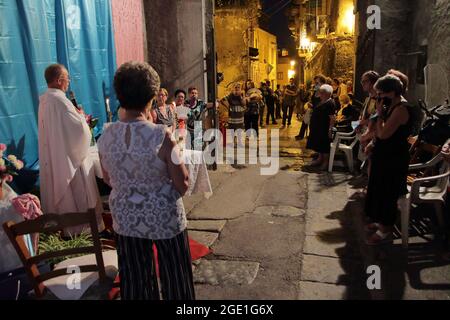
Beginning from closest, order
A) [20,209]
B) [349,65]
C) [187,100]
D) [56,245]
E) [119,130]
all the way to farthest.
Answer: [119,130] < [20,209] < [56,245] < [187,100] < [349,65]

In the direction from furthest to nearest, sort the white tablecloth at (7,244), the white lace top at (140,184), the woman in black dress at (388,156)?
the woman in black dress at (388,156) → the white tablecloth at (7,244) → the white lace top at (140,184)

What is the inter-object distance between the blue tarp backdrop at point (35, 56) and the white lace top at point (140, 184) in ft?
8.37

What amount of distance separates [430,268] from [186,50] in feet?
24.6

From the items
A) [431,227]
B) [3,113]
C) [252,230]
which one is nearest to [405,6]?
[431,227]

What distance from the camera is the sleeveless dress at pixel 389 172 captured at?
4.29 metres

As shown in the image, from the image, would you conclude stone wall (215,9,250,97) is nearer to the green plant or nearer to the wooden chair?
the green plant

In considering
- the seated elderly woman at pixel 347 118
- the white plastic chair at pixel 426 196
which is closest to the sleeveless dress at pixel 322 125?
the seated elderly woman at pixel 347 118

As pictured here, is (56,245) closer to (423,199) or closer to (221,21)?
(423,199)

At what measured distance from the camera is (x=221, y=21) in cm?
1998

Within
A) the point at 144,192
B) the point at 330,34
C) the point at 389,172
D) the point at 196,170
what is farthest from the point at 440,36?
the point at 330,34

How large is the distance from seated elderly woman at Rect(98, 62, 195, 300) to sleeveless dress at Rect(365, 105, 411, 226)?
274 cm

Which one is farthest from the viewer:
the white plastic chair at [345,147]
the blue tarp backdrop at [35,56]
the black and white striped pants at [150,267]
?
the white plastic chair at [345,147]

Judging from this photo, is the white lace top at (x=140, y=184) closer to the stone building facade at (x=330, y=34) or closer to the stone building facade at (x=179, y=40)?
the stone building facade at (x=179, y=40)

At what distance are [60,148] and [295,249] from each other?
9.91 ft
